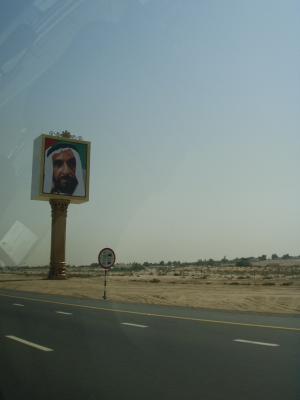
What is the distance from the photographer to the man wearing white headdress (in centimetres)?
6094

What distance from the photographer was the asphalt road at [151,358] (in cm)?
729

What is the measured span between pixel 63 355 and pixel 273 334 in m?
5.17

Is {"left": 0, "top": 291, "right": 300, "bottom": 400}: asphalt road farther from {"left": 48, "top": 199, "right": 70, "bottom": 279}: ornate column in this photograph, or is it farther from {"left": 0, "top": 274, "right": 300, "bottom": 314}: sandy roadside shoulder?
{"left": 48, "top": 199, "right": 70, "bottom": 279}: ornate column

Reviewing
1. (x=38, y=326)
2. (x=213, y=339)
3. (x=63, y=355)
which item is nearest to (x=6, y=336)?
(x=38, y=326)

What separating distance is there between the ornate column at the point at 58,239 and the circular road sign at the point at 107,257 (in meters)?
35.5

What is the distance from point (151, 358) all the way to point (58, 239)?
53.1 meters

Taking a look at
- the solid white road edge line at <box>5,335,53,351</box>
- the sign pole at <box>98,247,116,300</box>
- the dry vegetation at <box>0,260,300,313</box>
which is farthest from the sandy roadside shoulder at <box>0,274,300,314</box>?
the solid white road edge line at <box>5,335,53,351</box>

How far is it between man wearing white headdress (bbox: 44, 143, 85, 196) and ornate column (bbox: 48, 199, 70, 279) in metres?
1.65

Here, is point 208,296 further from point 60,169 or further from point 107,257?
point 60,169

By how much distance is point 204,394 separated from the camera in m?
7.01

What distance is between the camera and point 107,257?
27094 millimetres

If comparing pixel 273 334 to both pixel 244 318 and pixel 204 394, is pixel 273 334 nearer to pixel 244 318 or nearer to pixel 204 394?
pixel 244 318

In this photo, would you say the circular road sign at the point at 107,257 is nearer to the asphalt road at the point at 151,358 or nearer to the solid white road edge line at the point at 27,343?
the asphalt road at the point at 151,358

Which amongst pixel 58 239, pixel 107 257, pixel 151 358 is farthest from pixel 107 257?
pixel 58 239
